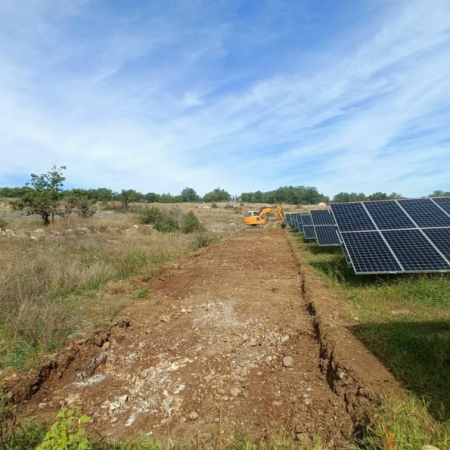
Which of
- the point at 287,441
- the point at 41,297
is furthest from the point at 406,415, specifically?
the point at 41,297

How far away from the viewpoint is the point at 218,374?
4246mm

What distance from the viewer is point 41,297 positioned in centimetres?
633

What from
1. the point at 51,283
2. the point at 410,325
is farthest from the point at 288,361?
the point at 51,283

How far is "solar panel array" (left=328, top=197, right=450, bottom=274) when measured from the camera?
6.69 meters

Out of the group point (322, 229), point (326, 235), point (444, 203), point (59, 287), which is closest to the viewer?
point (59, 287)

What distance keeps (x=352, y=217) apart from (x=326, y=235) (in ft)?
13.8

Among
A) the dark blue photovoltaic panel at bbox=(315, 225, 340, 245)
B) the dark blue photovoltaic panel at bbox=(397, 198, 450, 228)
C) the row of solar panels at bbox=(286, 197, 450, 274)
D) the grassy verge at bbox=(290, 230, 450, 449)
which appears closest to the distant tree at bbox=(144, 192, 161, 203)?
the dark blue photovoltaic panel at bbox=(315, 225, 340, 245)

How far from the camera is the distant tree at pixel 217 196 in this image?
9388 centimetres

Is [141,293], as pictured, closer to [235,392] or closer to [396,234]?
[235,392]

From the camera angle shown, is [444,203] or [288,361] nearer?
[288,361]

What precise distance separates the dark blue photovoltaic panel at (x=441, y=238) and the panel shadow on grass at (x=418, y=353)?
2.68 metres

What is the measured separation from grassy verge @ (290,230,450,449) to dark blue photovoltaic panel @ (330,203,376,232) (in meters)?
1.48

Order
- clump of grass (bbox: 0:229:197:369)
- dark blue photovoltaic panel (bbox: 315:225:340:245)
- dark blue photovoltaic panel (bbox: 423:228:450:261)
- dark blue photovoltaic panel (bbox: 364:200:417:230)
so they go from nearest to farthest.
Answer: clump of grass (bbox: 0:229:197:369), dark blue photovoltaic panel (bbox: 423:228:450:261), dark blue photovoltaic panel (bbox: 364:200:417:230), dark blue photovoltaic panel (bbox: 315:225:340:245)

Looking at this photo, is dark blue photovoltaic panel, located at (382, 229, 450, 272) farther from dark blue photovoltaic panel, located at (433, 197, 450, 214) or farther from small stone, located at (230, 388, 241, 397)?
small stone, located at (230, 388, 241, 397)
